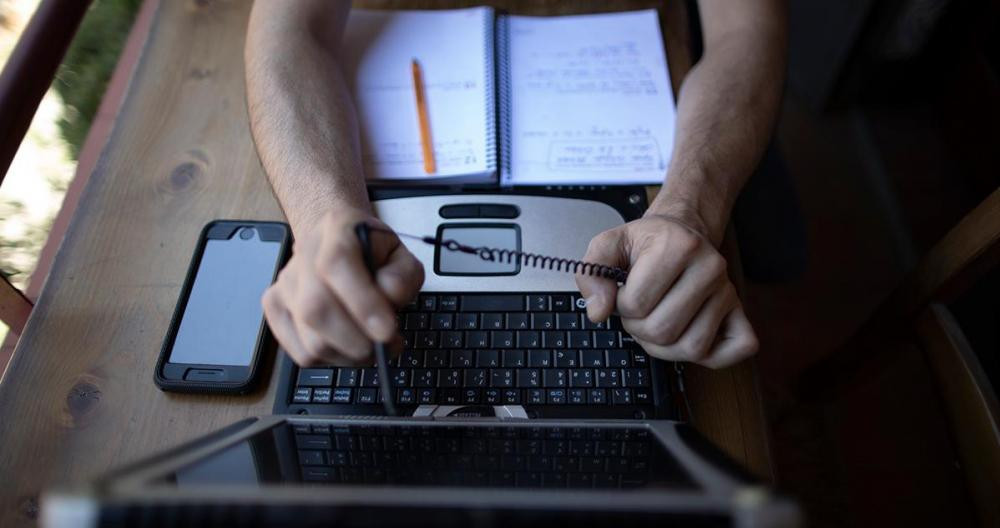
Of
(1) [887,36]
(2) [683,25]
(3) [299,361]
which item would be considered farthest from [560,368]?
(1) [887,36]

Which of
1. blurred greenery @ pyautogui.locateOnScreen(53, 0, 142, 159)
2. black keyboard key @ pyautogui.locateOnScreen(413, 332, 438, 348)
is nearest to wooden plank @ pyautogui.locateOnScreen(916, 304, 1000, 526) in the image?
black keyboard key @ pyautogui.locateOnScreen(413, 332, 438, 348)

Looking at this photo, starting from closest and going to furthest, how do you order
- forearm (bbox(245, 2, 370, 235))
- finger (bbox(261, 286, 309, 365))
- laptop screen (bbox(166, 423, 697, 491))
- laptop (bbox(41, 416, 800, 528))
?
laptop (bbox(41, 416, 800, 528)) < laptop screen (bbox(166, 423, 697, 491)) < finger (bbox(261, 286, 309, 365)) < forearm (bbox(245, 2, 370, 235))

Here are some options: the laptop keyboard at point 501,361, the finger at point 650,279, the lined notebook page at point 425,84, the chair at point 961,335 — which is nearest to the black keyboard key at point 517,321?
the laptop keyboard at point 501,361

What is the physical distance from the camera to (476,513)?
0.34 m

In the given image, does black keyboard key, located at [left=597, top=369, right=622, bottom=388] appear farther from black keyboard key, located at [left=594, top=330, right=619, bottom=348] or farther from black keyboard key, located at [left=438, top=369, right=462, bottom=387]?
black keyboard key, located at [left=438, top=369, right=462, bottom=387]

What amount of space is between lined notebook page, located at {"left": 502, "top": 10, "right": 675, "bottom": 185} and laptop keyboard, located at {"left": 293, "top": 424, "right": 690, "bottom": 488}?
33 centimetres

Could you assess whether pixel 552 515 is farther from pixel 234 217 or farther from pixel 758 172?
pixel 758 172

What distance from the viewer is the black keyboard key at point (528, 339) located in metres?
0.67

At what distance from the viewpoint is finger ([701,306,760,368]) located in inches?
25.2

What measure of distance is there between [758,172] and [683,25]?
0.23m

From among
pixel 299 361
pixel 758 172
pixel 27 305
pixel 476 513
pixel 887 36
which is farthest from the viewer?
pixel 887 36

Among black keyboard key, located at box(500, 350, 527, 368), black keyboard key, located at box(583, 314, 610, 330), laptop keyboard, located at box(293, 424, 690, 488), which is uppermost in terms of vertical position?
laptop keyboard, located at box(293, 424, 690, 488)

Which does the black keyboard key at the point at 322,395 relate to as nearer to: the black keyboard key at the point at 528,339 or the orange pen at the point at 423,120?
the black keyboard key at the point at 528,339

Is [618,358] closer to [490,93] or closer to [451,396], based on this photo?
[451,396]
